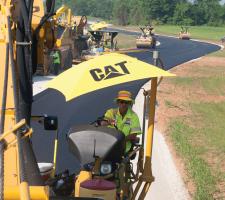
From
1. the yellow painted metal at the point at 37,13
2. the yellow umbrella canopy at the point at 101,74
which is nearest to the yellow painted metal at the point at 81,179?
the yellow umbrella canopy at the point at 101,74

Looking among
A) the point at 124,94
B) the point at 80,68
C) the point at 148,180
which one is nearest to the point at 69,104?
the point at 124,94

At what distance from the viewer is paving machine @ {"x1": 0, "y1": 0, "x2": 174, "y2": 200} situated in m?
4.20

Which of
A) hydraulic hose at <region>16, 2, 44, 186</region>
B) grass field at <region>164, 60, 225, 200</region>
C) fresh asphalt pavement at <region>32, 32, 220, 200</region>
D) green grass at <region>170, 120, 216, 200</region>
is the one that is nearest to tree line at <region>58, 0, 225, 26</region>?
grass field at <region>164, 60, 225, 200</region>

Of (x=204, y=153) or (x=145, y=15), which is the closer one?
(x=204, y=153)

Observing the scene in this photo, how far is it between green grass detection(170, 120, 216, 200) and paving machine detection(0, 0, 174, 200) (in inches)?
115

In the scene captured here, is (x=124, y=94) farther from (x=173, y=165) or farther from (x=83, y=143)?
(x=173, y=165)

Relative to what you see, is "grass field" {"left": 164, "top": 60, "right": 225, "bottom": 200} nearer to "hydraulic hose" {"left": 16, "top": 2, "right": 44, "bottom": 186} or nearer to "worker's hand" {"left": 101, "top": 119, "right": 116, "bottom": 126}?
"worker's hand" {"left": 101, "top": 119, "right": 116, "bottom": 126}

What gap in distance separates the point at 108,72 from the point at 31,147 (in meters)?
1.16

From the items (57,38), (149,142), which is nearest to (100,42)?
(149,142)

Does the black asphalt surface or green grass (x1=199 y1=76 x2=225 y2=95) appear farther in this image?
green grass (x1=199 y1=76 x2=225 y2=95)

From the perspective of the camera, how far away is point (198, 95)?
25094mm

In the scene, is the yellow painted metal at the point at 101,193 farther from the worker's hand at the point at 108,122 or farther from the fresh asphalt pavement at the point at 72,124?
the fresh asphalt pavement at the point at 72,124

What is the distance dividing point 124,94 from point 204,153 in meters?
5.25

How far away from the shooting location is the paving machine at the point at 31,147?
13.8 ft
